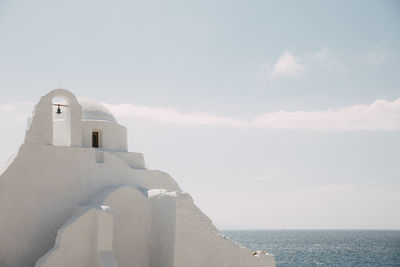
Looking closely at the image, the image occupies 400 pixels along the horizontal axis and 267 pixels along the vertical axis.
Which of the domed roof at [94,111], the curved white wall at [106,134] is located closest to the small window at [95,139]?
the curved white wall at [106,134]

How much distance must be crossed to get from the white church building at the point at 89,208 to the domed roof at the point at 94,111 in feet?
0.14

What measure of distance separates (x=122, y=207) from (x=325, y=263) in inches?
1376

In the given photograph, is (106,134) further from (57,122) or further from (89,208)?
(89,208)

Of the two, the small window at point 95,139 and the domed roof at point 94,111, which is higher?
the domed roof at point 94,111

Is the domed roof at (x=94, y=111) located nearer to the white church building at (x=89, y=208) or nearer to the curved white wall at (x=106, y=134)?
the white church building at (x=89, y=208)

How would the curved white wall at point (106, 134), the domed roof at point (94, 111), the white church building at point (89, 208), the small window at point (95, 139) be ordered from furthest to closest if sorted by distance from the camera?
the domed roof at point (94, 111)
the small window at point (95, 139)
the curved white wall at point (106, 134)
the white church building at point (89, 208)

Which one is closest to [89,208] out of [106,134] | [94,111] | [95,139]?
[95,139]

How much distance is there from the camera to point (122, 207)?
55.1ft

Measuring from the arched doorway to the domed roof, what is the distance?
0.88 metres

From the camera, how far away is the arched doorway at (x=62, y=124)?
17.3 meters

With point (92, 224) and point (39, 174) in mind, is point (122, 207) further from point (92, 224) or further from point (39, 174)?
point (39, 174)

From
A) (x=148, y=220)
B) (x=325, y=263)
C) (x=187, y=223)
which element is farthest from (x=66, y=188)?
(x=325, y=263)

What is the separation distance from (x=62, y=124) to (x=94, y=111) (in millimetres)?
1595

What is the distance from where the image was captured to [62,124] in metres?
18.3
